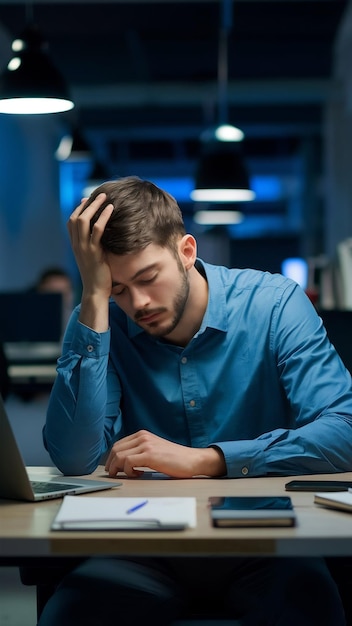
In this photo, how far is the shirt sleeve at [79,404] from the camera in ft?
6.56

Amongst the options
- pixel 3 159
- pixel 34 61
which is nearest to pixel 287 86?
pixel 3 159

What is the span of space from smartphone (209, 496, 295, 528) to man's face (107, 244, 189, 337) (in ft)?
1.90

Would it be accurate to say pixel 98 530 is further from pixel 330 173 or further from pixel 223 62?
pixel 330 173

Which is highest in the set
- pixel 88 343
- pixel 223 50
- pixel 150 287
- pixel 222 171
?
pixel 223 50

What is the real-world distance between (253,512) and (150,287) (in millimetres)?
706

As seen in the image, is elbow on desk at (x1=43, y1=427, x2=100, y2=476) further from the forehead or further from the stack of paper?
the stack of paper

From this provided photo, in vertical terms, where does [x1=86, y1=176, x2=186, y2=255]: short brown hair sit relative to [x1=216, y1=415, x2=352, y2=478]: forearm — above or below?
above

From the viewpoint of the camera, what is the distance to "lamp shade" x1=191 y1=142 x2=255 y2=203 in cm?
903

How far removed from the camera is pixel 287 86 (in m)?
12.4

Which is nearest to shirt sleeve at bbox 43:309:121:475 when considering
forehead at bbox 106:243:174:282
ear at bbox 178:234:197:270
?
forehead at bbox 106:243:174:282

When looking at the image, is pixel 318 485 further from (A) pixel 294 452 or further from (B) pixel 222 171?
(B) pixel 222 171

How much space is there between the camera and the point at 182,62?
11773 millimetres

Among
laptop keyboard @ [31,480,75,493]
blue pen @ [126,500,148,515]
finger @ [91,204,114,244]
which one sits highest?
finger @ [91,204,114,244]

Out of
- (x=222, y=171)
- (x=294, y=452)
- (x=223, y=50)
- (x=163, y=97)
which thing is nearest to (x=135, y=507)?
(x=294, y=452)
